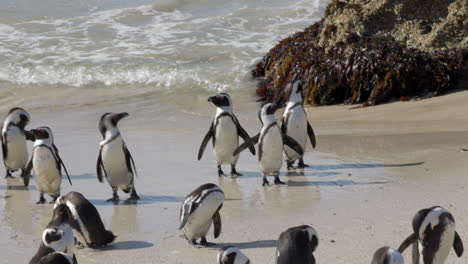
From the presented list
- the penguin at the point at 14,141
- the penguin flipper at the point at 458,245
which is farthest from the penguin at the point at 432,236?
the penguin at the point at 14,141

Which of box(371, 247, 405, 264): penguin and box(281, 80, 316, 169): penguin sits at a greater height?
box(371, 247, 405, 264): penguin

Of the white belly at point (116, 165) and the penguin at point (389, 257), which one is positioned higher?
the penguin at point (389, 257)

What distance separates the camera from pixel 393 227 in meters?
5.45

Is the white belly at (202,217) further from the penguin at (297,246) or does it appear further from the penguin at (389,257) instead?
the penguin at (389,257)

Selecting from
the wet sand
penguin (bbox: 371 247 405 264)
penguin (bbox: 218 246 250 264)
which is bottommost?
the wet sand

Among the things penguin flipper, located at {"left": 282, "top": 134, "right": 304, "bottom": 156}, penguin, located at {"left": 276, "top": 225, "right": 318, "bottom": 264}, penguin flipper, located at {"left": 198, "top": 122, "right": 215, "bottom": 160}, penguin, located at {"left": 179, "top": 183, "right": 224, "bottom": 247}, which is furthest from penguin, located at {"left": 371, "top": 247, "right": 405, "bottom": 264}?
penguin flipper, located at {"left": 198, "top": 122, "right": 215, "bottom": 160}

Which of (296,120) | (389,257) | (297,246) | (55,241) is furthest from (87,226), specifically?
(296,120)

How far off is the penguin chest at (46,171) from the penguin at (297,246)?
3080mm

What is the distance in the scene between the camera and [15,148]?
8086mm

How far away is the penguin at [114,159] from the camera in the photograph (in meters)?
6.96

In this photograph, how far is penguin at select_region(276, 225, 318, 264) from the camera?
4254 mm

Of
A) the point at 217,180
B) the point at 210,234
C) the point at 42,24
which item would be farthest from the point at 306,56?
the point at 42,24

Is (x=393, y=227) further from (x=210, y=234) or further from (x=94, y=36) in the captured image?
(x=94, y=36)

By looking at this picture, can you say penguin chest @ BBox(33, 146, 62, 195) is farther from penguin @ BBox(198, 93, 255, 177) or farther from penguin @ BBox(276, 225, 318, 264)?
penguin @ BBox(276, 225, 318, 264)
